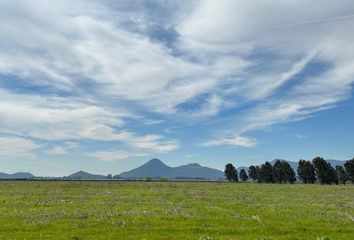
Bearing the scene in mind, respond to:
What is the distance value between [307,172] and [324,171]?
8.46m

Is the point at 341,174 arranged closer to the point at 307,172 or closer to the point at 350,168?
the point at 350,168

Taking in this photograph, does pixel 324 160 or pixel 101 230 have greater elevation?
pixel 324 160

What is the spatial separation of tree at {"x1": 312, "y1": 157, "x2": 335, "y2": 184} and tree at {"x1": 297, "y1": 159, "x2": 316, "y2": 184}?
3165 mm

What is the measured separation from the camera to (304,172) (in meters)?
190

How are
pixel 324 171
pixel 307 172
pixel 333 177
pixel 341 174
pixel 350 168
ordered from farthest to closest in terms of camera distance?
1. pixel 341 174
2. pixel 307 172
3. pixel 350 168
4. pixel 324 171
5. pixel 333 177

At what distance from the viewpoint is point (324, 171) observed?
183250 millimetres

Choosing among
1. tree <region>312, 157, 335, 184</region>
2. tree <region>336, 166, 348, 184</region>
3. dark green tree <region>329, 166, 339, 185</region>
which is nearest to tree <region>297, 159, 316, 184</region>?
tree <region>312, 157, 335, 184</region>

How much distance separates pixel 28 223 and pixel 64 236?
256 inches

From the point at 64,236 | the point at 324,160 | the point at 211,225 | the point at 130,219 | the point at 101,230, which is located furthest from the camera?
the point at 324,160

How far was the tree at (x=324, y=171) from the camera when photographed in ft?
601

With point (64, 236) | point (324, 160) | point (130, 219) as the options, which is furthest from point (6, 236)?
point (324, 160)

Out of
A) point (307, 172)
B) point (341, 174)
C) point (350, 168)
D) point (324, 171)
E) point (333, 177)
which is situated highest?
point (350, 168)

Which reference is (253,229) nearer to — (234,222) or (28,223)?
(234,222)

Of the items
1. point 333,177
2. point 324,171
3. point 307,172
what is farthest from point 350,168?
point 307,172
